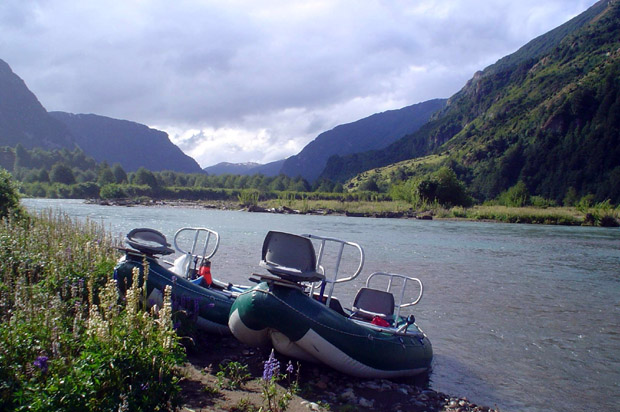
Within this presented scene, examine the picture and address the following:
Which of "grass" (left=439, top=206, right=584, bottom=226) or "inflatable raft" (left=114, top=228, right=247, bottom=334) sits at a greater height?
"inflatable raft" (left=114, top=228, right=247, bottom=334)

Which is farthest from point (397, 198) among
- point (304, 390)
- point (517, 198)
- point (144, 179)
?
point (304, 390)

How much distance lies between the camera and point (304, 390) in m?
6.53

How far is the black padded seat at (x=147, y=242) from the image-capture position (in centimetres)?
756

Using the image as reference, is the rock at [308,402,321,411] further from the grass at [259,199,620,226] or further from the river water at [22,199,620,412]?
the grass at [259,199,620,226]

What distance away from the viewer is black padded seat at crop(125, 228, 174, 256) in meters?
7.56

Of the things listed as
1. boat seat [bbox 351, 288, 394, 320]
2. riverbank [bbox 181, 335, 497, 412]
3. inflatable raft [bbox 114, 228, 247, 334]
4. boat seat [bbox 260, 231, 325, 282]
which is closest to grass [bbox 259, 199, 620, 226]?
boat seat [bbox 351, 288, 394, 320]

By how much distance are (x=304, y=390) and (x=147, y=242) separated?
355 centimetres

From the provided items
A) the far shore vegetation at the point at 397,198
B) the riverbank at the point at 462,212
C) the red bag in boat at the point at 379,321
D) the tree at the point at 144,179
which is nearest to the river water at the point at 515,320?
the red bag in boat at the point at 379,321

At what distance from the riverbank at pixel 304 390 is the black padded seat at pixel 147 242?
1.63 metres

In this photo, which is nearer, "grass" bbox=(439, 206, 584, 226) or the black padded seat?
the black padded seat

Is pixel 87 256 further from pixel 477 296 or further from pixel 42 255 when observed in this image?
pixel 477 296

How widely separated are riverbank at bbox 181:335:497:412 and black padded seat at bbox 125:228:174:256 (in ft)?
5.34

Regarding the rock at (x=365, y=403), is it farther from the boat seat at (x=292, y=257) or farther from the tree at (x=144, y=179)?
the tree at (x=144, y=179)

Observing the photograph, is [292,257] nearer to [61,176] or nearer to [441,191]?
[441,191]
